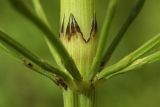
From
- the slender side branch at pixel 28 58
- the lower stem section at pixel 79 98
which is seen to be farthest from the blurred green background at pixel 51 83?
the slender side branch at pixel 28 58

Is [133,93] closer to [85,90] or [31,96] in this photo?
[31,96]

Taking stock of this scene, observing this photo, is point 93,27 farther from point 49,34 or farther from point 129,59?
point 49,34

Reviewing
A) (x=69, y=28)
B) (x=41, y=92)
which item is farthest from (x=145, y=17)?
(x=69, y=28)

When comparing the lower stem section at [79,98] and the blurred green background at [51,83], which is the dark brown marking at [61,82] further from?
the blurred green background at [51,83]

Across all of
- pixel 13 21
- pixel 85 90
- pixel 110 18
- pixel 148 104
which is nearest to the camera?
pixel 110 18

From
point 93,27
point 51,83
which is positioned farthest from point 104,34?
point 51,83
